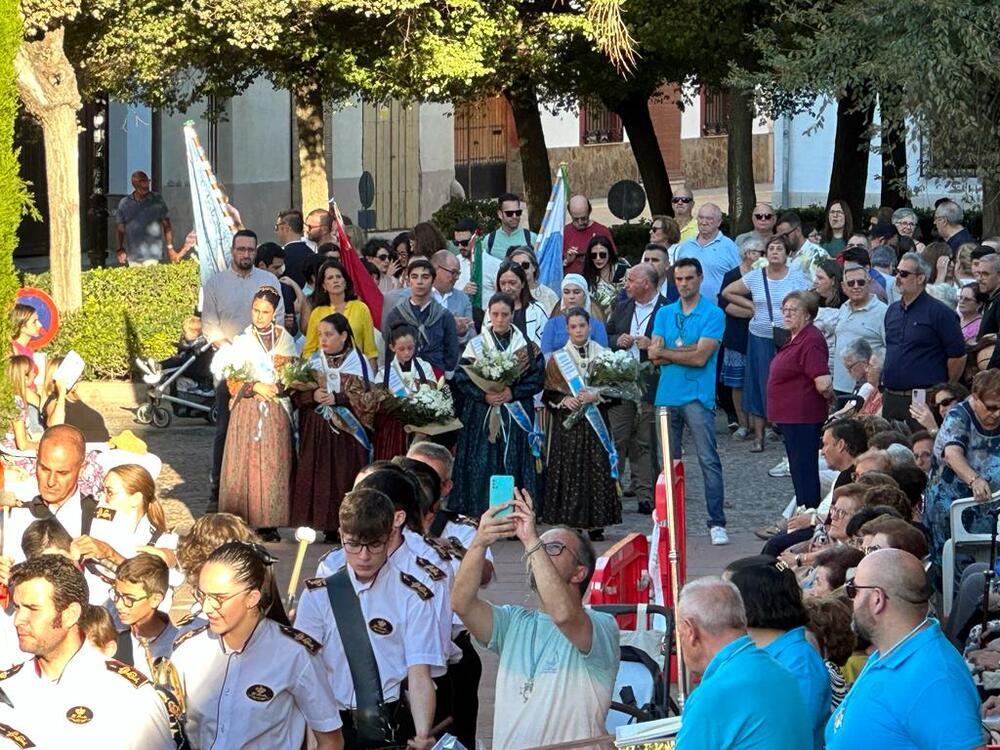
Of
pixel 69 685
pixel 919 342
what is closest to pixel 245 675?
pixel 69 685

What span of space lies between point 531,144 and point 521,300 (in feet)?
44.8

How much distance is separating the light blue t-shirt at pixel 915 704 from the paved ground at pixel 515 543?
3.32 m

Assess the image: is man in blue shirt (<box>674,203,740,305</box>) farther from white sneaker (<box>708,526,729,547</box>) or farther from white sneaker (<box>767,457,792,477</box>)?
white sneaker (<box>708,526,729,547</box>)

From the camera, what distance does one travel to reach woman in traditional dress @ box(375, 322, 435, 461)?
42.5 ft

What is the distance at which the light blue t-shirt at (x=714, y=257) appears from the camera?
17062 mm

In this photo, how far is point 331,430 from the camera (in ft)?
42.0

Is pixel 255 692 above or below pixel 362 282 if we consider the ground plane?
below

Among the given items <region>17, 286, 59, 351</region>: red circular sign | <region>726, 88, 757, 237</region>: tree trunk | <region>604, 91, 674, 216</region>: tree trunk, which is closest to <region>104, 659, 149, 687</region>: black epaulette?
<region>17, 286, 59, 351</region>: red circular sign

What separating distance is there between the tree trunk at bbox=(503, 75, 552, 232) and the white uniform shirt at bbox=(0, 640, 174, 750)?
2071 centimetres

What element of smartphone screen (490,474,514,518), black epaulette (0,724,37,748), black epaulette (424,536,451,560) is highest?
smartphone screen (490,474,514,518)

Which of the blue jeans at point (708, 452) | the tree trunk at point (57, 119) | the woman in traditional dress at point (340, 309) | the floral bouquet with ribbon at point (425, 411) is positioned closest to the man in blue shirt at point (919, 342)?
the blue jeans at point (708, 452)

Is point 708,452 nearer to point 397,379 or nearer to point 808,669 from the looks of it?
point 397,379

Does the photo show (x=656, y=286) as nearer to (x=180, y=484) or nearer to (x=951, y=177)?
(x=951, y=177)

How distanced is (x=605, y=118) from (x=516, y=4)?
24368mm
